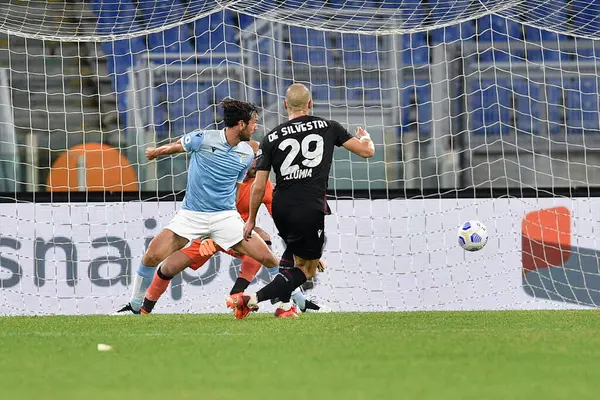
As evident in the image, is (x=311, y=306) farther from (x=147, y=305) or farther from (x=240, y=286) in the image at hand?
(x=147, y=305)

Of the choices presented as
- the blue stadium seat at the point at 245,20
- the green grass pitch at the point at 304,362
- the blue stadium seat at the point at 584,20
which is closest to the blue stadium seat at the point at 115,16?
the blue stadium seat at the point at 245,20

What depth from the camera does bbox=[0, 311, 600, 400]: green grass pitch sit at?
366 cm

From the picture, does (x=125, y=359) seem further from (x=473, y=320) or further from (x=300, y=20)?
(x=300, y=20)

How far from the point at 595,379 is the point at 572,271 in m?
7.74

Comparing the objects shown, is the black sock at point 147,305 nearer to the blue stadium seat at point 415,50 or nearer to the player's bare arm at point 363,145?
the player's bare arm at point 363,145

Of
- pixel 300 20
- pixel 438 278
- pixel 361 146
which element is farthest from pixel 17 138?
pixel 361 146

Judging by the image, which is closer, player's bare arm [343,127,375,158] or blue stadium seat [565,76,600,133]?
player's bare arm [343,127,375,158]

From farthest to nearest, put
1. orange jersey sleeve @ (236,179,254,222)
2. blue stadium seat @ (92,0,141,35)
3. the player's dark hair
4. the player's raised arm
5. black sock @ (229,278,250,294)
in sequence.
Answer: blue stadium seat @ (92,0,141,35)
orange jersey sleeve @ (236,179,254,222)
black sock @ (229,278,250,294)
the player's dark hair
the player's raised arm

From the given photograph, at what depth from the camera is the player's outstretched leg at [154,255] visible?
908 cm

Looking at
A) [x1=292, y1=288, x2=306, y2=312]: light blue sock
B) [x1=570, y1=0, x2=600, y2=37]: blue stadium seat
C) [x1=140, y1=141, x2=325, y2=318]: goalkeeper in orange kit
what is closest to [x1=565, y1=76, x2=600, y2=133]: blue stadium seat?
[x1=570, y1=0, x2=600, y2=37]: blue stadium seat

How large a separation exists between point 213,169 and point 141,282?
4.14 ft

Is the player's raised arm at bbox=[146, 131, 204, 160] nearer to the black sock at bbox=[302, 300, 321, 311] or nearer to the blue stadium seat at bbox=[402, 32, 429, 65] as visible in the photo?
the black sock at bbox=[302, 300, 321, 311]

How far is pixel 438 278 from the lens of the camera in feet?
37.7

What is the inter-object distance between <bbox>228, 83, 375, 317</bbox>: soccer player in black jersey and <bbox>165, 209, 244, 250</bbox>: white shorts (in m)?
1.33
